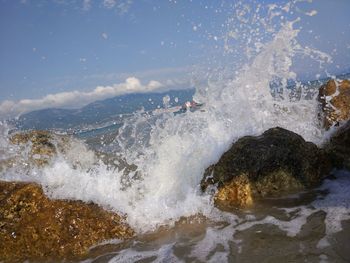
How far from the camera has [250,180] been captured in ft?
17.6

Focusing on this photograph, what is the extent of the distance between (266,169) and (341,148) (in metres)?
1.32

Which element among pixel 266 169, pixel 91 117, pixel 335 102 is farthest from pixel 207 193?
pixel 91 117

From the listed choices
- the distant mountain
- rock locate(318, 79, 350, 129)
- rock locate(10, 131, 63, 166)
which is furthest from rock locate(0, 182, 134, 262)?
rock locate(318, 79, 350, 129)

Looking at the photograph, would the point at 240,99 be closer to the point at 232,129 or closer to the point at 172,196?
the point at 232,129

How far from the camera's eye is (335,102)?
24.5 ft

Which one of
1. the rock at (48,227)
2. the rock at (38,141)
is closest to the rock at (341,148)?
the rock at (48,227)

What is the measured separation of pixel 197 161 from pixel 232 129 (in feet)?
3.06

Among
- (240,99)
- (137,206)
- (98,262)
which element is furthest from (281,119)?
(98,262)

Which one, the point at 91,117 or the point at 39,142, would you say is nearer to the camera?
the point at 39,142

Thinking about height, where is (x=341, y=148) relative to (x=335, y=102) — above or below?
below

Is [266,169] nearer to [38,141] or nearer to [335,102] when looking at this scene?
[335,102]

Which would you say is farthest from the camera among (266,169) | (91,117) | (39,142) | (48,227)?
(91,117)

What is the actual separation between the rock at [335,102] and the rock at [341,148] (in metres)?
1.14

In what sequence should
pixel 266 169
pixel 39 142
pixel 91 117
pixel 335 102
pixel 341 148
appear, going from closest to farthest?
1. pixel 266 169
2. pixel 341 148
3. pixel 335 102
4. pixel 39 142
5. pixel 91 117
